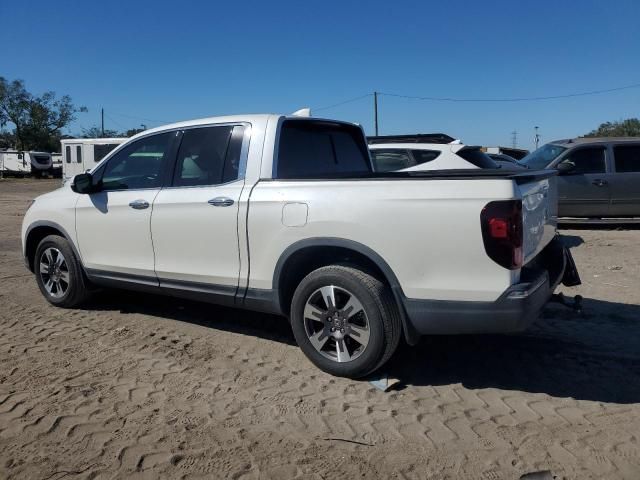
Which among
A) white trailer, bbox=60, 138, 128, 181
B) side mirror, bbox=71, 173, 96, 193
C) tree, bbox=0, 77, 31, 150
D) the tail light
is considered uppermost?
tree, bbox=0, 77, 31, 150

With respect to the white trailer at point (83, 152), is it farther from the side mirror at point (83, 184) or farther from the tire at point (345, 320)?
the tire at point (345, 320)

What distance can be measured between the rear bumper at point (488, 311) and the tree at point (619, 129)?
2032 inches

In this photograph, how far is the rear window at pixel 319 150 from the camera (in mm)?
4484

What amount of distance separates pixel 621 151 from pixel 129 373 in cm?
997

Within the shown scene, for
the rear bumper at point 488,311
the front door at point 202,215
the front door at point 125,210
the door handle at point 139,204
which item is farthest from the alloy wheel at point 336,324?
the door handle at point 139,204

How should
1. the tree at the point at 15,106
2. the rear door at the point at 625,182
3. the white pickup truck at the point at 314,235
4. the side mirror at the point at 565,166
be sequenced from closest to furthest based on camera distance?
1. the white pickup truck at the point at 314,235
2. the side mirror at the point at 565,166
3. the rear door at the point at 625,182
4. the tree at the point at 15,106

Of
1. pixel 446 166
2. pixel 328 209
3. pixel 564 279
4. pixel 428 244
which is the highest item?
pixel 446 166

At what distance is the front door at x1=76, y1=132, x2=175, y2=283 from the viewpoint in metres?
4.84

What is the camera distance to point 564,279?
14.3ft

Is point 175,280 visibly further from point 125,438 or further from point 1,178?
point 1,178

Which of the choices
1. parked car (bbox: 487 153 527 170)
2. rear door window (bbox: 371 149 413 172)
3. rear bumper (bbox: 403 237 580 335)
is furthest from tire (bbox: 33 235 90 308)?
parked car (bbox: 487 153 527 170)

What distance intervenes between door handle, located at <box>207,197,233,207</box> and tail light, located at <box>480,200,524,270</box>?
6.18 ft

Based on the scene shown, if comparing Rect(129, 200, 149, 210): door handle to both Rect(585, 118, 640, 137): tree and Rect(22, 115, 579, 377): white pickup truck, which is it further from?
Rect(585, 118, 640, 137): tree

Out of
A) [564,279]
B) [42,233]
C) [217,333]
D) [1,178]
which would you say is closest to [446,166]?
[564,279]
